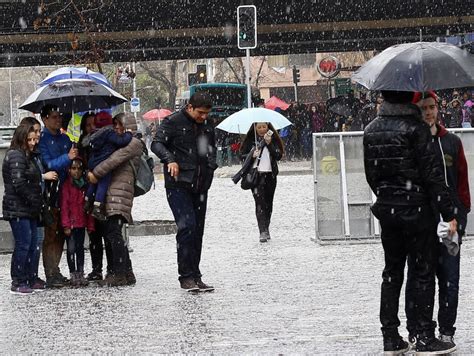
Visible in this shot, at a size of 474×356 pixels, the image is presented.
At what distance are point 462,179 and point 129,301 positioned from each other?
405 cm

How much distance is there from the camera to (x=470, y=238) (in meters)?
16.4

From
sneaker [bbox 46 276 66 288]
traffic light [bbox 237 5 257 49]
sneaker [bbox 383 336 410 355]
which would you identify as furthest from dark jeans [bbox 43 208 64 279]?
traffic light [bbox 237 5 257 49]

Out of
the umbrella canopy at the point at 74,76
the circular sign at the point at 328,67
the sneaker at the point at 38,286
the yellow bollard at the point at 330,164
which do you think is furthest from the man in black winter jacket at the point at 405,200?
the circular sign at the point at 328,67

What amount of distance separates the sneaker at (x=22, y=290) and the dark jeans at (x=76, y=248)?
0.62 meters

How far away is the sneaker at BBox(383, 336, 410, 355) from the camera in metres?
8.39

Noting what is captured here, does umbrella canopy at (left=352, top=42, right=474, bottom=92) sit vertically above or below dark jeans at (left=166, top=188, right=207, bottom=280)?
above

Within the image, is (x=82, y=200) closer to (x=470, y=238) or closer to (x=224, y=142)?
(x=470, y=238)

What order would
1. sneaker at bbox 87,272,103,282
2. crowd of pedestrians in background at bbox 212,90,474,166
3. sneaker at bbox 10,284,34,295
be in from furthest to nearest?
1. crowd of pedestrians in background at bbox 212,90,474,166
2. sneaker at bbox 87,272,103,282
3. sneaker at bbox 10,284,34,295

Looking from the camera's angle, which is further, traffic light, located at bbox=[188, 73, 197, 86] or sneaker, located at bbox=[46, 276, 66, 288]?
traffic light, located at bbox=[188, 73, 197, 86]

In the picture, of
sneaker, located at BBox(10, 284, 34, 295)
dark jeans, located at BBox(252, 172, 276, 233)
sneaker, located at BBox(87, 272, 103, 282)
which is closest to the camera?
sneaker, located at BBox(10, 284, 34, 295)

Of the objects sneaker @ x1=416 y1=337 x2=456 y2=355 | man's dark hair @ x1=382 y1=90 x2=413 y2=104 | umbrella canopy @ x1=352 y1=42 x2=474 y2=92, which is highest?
umbrella canopy @ x1=352 y1=42 x2=474 y2=92

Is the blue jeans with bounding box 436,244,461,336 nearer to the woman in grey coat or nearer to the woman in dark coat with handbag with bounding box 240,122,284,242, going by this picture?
the woman in grey coat

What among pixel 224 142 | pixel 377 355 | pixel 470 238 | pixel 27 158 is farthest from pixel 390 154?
pixel 224 142

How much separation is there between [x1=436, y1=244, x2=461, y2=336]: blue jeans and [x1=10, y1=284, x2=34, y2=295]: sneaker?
203 inches
